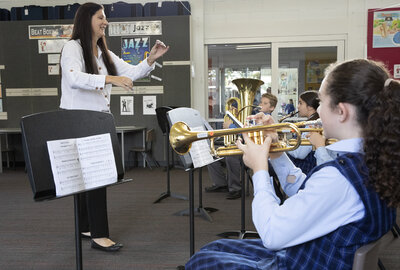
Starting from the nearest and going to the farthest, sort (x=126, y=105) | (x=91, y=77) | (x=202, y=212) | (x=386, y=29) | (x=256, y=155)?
(x=256, y=155)
(x=91, y=77)
(x=202, y=212)
(x=386, y=29)
(x=126, y=105)

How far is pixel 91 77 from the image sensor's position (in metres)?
2.34

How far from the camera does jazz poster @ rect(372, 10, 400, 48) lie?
629 centimetres

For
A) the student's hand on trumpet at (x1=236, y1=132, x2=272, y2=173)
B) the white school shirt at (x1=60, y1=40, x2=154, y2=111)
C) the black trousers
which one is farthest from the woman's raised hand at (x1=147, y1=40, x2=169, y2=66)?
the student's hand on trumpet at (x1=236, y1=132, x2=272, y2=173)

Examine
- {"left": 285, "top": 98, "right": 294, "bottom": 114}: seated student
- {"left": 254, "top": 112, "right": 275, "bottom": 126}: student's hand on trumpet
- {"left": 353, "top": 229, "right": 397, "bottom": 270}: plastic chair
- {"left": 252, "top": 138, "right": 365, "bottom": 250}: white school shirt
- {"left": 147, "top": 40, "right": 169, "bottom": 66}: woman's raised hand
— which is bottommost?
{"left": 353, "top": 229, "right": 397, "bottom": 270}: plastic chair

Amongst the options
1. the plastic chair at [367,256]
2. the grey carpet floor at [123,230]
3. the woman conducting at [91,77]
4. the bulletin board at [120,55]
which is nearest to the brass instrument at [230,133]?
the plastic chair at [367,256]

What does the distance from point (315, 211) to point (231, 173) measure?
3319 mm

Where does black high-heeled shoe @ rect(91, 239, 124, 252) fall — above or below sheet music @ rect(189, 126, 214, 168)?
below

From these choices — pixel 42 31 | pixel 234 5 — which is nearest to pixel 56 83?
pixel 42 31

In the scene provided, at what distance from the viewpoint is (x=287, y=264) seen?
1.16 m

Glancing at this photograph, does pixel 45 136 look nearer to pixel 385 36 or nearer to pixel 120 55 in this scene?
pixel 120 55

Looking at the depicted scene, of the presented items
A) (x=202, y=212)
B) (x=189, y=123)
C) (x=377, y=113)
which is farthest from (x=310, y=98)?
(x=377, y=113)

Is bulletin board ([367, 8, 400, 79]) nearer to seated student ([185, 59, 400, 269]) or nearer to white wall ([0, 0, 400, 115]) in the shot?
white wall ([0, 0, 400, 115])

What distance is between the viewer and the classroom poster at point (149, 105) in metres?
6.62

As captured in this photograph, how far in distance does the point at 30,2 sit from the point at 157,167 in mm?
4207
